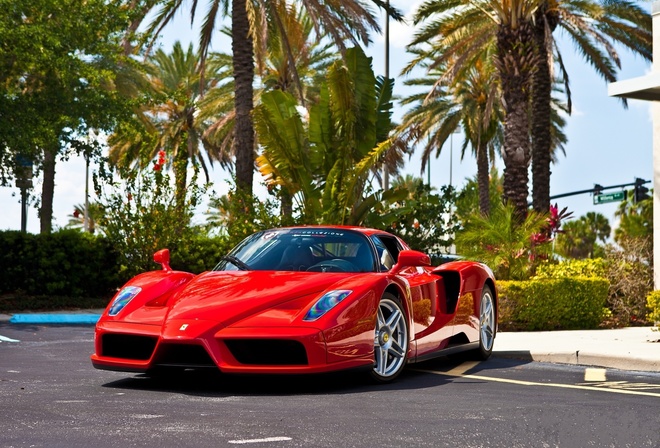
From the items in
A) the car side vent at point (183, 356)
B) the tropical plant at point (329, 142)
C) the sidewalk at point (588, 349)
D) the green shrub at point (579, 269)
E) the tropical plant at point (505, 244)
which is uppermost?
the tropical plant at point (329, 142)

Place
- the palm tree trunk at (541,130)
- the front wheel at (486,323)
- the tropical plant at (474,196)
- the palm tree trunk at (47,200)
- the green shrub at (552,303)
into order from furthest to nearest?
the tropical plant at (474,196) → the palm tree trunk at (47,200) → the palm tree trunk at (541,130) → the green shrub at (552,303) → the front wheel at (486,323)

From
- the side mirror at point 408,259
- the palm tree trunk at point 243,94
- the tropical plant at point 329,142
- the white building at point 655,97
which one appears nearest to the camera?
the side mirror at point 408,259

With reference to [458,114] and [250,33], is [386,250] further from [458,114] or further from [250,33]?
[458,114]

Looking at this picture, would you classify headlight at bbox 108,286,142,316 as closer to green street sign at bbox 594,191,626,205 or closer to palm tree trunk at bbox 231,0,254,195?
palm tree trunk at bbox 231,0,254,195

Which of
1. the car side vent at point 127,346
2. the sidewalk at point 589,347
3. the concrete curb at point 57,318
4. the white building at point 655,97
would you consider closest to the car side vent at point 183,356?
the car side vent at point 127,346

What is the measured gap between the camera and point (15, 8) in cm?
2314

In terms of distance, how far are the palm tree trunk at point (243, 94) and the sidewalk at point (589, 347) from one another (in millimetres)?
11334

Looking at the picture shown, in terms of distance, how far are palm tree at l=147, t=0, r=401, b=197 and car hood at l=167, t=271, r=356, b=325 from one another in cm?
1485

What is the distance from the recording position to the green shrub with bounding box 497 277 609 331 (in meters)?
16.0

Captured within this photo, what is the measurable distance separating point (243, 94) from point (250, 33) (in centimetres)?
149

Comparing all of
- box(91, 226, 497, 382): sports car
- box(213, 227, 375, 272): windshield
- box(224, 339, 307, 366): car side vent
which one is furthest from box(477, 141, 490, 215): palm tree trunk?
box(224, 339, 307, 366): car side vent

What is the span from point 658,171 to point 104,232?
12566 mm

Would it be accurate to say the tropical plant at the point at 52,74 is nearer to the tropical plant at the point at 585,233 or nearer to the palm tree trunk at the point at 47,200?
the palm tree trunk at the point at 47,200

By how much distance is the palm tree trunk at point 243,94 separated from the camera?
25.1 metres
